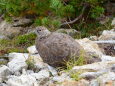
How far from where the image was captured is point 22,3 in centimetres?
1312

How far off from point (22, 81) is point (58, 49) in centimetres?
118

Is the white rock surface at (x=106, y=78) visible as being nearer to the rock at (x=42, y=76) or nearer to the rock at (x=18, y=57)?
the rock at (x=42, y=76)

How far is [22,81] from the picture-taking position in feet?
27.5

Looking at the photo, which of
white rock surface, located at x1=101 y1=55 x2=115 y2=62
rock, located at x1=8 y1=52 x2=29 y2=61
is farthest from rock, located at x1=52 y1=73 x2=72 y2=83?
rock, located at x1=8 y1=52 x2=29 y2=61

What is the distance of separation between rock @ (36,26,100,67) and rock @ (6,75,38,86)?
80cm

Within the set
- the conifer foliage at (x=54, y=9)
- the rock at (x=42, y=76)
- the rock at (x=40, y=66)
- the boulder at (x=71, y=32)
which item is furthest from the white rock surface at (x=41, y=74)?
the boulder at (x=71, y=32)

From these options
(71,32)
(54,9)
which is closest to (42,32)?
(54,9)

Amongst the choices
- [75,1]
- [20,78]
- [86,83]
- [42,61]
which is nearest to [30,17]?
[75,1]

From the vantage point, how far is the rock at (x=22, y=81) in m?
8.30

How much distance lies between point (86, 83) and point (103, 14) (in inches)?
275

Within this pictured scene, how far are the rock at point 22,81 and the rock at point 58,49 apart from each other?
2.62 feet

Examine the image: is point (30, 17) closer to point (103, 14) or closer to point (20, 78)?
point (103, 14)

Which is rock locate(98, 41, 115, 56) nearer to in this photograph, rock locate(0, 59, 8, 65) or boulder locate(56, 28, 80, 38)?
rock locate(0, 59, 8, 65)

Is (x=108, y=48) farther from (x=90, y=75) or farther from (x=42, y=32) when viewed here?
(x=90, y=75)
